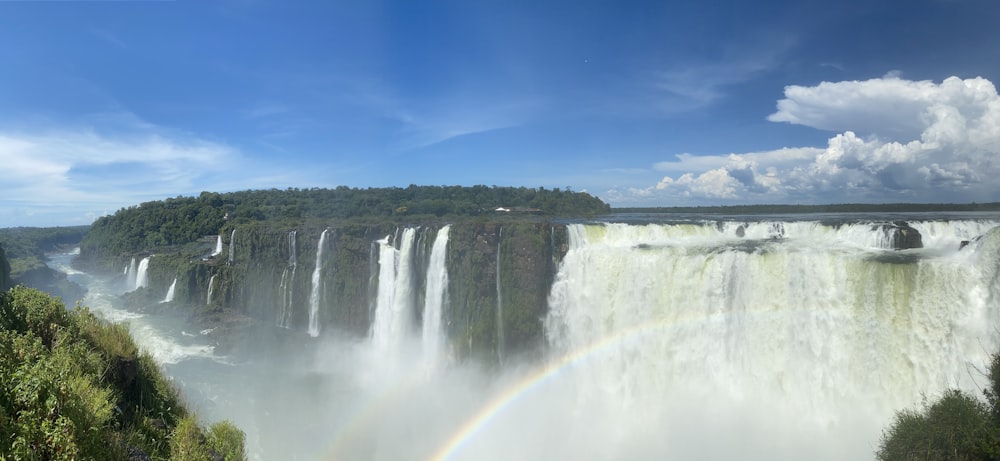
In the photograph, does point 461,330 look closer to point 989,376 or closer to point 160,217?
point 989,376

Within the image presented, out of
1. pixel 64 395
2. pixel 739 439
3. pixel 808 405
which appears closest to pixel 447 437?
pixel 739 439

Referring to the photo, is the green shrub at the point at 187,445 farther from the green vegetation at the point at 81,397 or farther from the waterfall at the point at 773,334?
the waterfall at the point at 773,334

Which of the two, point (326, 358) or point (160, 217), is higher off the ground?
point (160, 217)

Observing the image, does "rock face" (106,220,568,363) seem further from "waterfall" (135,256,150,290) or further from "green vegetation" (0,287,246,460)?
"green vegetation" (0,287,246,460)

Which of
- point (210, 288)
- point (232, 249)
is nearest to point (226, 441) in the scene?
point (210, 288)

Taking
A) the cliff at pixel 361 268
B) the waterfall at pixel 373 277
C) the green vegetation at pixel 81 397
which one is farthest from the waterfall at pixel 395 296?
the green vegetation at pixel 81 397

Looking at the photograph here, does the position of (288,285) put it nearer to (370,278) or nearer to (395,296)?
(370,278)
